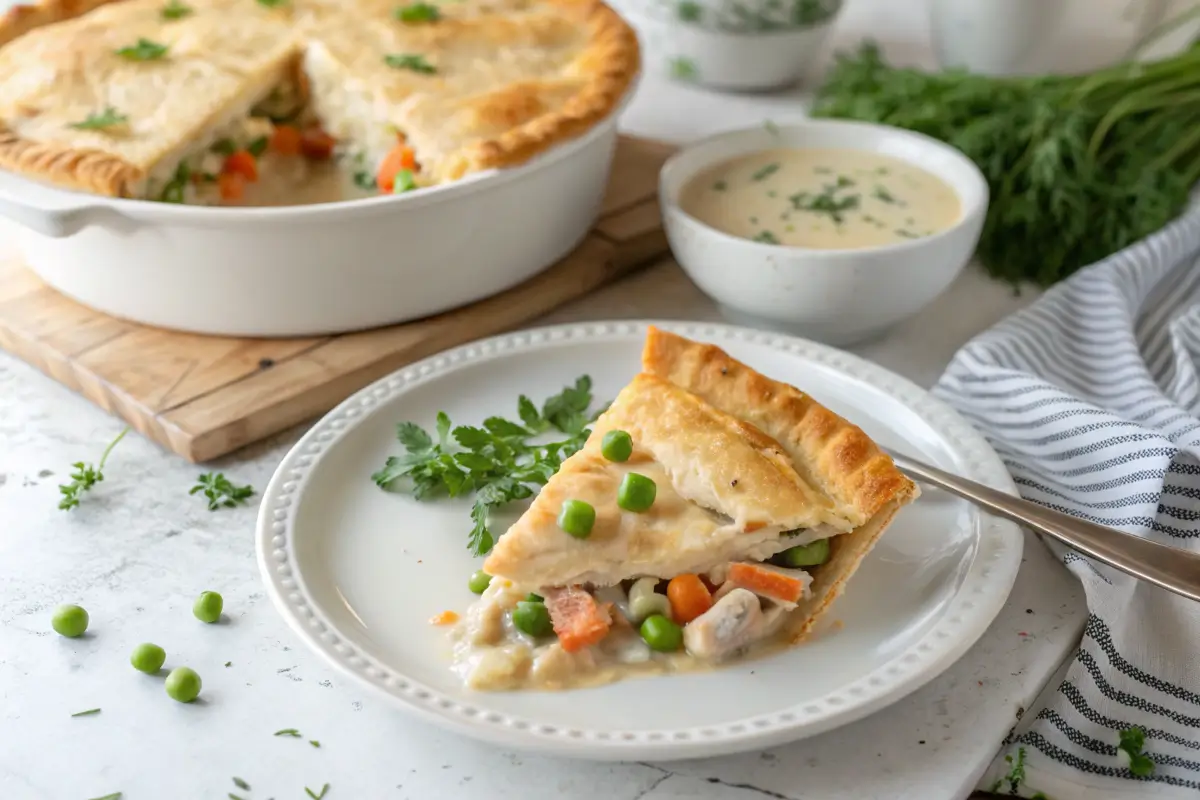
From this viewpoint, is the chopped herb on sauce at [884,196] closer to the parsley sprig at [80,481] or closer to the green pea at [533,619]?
the green pea at [533,619]

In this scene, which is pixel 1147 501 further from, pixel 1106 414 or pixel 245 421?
pixel 245 421

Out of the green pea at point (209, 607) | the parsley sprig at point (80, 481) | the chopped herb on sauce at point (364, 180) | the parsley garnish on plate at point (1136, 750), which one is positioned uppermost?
the parsley garnish on plate at point (1136, 750)

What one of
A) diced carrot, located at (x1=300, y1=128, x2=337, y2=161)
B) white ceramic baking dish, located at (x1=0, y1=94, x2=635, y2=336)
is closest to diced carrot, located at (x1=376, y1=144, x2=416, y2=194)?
diced carrot, located at (x1=300, y1=128, x2=337, y2=161)

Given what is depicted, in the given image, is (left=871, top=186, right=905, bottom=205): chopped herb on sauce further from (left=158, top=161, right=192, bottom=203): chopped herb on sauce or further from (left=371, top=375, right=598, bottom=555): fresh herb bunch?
(left=158, top=161, right=192, bottom=203): chopped herb on sauce

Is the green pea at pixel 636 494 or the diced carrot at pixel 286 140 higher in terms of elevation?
the green pea at pixel 636 494

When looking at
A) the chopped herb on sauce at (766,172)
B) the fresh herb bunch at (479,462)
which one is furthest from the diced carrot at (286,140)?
the fresh herb bunch at (479,462)
